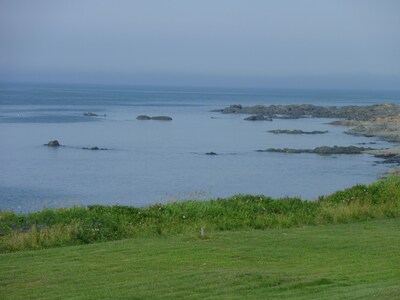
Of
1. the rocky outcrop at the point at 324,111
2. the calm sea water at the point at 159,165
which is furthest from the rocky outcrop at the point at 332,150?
the rocky outcrop at the point at 324,111

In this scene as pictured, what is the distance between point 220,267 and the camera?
12922mm

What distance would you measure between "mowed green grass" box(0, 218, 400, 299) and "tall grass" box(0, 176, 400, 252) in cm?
85

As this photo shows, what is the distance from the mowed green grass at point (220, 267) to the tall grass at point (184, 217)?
0.85 meters

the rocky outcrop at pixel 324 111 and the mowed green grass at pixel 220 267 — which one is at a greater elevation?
the mowed green grass at pixel 220 267

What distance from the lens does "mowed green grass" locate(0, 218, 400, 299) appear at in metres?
10.9

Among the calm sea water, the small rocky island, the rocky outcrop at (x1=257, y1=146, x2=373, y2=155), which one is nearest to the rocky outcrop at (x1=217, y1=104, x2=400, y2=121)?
the small rocky island

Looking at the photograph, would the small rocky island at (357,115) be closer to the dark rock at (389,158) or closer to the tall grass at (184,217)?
the dark rock at (389,158)

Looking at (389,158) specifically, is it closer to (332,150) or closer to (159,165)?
(332,150)

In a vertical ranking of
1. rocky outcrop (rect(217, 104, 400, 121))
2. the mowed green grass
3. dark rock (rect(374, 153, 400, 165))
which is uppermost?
the mowed green grass

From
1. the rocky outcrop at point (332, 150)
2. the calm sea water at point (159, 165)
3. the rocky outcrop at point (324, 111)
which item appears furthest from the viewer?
the rocky outcrop at point (324, 111)

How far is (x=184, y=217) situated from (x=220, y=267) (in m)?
5.70

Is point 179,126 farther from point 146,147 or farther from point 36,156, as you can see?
point 36,156

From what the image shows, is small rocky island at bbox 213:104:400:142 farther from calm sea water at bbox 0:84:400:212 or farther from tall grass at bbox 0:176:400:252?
tall grass at bbox 0:176:400:252

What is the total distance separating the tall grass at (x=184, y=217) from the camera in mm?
16203
